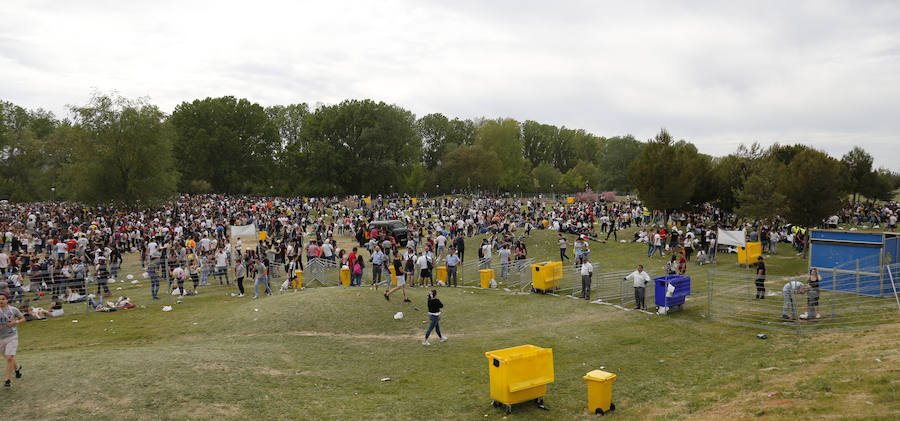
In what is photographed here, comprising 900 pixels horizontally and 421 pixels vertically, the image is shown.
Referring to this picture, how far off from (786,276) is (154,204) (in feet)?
177

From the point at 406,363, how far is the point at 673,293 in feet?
30.5

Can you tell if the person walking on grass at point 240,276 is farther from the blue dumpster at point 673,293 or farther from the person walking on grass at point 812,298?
the person walking on grass at point 812,298

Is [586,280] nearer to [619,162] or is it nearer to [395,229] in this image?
[395,229]

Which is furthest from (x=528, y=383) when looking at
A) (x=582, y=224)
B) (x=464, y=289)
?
(x=582, y=224)

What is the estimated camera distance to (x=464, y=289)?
21766 millimetres

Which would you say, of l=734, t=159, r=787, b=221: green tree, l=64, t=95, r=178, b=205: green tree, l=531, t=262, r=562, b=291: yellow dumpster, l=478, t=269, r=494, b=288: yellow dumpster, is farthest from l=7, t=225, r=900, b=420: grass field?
l=64, t=95, r=178, b=205: green tree

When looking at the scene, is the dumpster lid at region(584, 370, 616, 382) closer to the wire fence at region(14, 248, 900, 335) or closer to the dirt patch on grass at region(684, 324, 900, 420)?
the dirt patch on grass at region(684, 324, 900, 420)

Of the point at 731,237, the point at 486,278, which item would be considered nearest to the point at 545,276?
the point at 486,278

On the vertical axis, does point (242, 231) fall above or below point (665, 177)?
A: below

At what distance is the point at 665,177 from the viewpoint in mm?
36844

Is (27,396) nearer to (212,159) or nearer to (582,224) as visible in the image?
(582,224)

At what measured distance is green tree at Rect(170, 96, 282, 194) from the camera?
3241 inches

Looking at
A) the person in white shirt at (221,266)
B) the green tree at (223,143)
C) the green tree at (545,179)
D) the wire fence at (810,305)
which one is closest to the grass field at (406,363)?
the wire fence at (810,305)

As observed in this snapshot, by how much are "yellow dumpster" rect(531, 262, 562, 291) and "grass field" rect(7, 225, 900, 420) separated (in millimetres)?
1651
